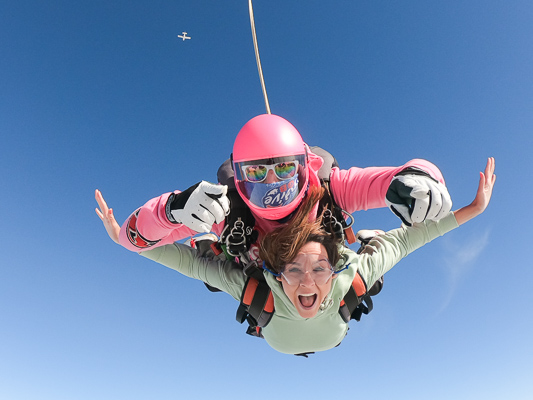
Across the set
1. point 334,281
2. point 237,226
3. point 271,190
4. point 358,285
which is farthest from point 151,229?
point 358,285

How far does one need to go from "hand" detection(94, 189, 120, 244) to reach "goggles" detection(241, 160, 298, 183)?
1.53 meters

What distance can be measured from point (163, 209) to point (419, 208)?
169 centimetres

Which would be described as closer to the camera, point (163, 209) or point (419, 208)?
point (419, 208)

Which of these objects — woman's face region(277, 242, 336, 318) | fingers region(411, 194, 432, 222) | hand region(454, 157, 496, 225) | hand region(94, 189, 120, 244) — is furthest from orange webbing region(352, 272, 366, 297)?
hand region(94, 189, 120, 244)

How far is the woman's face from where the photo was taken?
136 inches

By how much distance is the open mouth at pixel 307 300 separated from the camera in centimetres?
355

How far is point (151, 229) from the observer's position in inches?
128

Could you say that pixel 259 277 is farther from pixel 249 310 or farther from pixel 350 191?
pixel 350 191

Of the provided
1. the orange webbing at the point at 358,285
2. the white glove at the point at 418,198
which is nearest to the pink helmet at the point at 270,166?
the white glove at the point at 418,198

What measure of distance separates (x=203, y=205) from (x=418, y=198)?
127 cm

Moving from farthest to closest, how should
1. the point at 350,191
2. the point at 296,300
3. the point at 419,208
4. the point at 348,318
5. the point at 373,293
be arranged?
the point at 373,293 → the point at 348,318 → the point at 296,300 → the point at 350,191 → the point at 419,208

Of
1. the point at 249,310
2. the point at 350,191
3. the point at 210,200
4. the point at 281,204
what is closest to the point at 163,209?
the point at 210,200

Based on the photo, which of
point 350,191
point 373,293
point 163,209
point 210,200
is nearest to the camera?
point 210,200

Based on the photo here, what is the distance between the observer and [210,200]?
9.04ft
